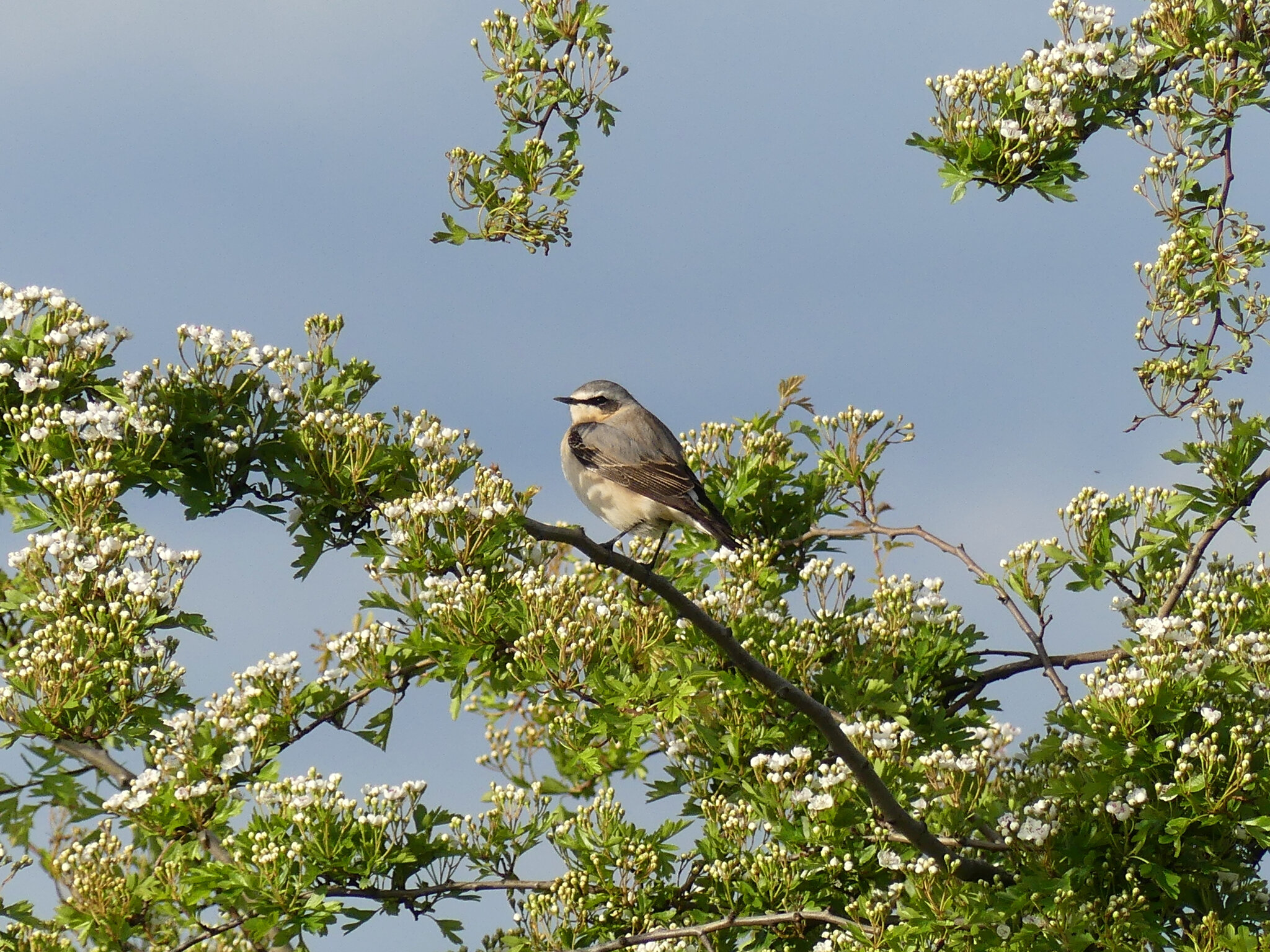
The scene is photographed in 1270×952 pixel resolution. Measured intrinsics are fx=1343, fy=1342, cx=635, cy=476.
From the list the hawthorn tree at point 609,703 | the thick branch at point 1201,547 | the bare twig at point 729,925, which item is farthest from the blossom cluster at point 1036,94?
the bare twig at point 729,925

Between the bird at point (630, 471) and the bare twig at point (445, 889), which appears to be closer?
the bare twig at point (445, 889)

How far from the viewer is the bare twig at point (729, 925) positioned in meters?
7.90

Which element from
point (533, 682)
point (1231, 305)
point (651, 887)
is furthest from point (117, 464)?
point (1231, 305)

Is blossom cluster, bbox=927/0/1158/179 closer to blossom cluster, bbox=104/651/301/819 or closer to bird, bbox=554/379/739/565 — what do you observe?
bird, bbox=554/379/739/565

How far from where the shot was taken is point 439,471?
8.29 metres

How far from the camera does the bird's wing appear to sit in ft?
36.1

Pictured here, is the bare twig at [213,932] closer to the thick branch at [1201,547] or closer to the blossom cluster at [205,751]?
the blossom cluster at [205,751]

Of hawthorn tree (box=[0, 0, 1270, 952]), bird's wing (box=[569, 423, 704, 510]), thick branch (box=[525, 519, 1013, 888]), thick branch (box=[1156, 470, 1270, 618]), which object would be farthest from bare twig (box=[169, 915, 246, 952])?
thick branch (box=[1156, 470, 1270, 618])

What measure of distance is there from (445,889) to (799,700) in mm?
2549

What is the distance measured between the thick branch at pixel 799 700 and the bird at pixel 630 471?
255 cm

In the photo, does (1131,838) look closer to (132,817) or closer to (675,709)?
(675,709)

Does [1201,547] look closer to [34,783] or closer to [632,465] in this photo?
[632,465]

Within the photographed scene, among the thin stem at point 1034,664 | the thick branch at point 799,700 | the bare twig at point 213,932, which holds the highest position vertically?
the thin stem at point 1034,664

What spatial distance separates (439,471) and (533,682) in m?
1.45
